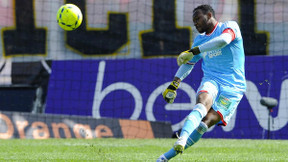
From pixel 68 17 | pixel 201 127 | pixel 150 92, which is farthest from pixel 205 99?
pixel 150 92

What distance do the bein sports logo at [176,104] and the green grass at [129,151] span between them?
2175 millimetres

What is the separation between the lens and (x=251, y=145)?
10.3 meters

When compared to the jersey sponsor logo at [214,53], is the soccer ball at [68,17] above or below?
above

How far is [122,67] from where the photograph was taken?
548 inches

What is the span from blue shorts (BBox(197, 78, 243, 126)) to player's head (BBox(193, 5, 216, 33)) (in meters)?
0.66

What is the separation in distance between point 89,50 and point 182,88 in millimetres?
2926

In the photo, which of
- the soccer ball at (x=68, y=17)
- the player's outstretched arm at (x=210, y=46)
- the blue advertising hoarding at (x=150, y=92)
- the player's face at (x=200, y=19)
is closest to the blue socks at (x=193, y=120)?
the player's outstretched arm at (x=210, y=46)

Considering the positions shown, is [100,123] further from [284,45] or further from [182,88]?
[284,45]

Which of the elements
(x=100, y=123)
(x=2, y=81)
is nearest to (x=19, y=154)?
(x=100, y=123)

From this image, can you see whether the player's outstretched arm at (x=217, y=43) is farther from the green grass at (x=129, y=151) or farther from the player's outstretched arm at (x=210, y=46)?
the green grass at (x=129, y=151)

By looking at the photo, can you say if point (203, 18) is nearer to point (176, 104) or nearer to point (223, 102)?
point (223, 102)

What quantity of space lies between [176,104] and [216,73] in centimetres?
644

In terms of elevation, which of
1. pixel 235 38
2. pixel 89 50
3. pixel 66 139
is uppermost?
pixel 235 38

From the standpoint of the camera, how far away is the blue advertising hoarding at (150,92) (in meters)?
13.0
